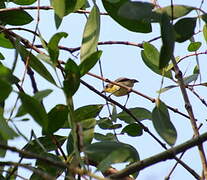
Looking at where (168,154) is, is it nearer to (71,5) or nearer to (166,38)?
(166,38)

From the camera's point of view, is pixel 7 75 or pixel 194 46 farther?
pixel 194 46

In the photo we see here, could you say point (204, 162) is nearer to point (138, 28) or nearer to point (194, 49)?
point (138, 28)

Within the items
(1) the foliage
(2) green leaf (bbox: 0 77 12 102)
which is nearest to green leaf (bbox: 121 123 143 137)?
(1) the foliage

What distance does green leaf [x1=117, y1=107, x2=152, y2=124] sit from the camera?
129 cm

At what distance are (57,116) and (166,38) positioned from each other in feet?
1.07

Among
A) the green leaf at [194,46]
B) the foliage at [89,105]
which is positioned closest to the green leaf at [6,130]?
the foliage at [89,105]

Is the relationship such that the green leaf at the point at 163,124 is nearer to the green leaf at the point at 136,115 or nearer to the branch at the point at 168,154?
the branch at the point at 168,154

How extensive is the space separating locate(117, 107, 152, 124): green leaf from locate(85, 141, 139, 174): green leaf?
13.1 inches

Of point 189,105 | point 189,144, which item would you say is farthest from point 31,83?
point 189,144

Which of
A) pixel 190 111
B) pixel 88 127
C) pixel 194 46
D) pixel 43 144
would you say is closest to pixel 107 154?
pixel 88 127

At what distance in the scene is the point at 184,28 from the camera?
946mm

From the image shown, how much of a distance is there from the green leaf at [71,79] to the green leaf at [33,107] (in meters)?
0.07

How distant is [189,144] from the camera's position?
79 cm

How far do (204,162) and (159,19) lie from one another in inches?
10.0
